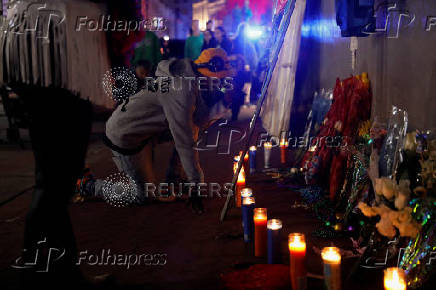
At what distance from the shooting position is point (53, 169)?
7.26 ft

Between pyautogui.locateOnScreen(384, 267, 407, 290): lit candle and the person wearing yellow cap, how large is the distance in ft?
7.66

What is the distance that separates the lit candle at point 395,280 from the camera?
200 centimetres

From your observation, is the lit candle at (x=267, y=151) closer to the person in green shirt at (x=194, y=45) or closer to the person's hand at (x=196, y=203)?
the person's hand at (x=196, y=203)

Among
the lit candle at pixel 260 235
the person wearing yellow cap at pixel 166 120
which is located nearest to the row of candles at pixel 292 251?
the lit candle at pixel 260 235

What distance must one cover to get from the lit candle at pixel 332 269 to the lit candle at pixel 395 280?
31cm

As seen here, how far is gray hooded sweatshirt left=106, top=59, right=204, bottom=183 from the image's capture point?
162 inches

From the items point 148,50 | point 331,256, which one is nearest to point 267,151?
point 331,256

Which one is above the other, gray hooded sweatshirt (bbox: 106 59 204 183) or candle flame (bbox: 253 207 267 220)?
gray hooded sweatshirt (bbox: 106 59 204 183)

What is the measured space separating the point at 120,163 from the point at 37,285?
2.40 metres

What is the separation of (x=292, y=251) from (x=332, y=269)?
0.92ft

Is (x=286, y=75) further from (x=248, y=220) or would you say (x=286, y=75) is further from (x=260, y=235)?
(x=260, y=235)

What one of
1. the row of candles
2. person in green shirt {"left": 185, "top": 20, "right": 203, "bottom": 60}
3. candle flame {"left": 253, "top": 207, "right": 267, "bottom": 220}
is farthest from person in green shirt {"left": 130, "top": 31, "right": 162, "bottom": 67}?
candle flame {"left": 253, "top": 207, "right": 267, "bottom": 220}

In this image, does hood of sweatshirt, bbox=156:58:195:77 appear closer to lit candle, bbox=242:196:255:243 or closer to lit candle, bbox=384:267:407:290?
lit candle, bbox=242:196:255:243

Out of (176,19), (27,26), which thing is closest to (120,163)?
(27,26)
